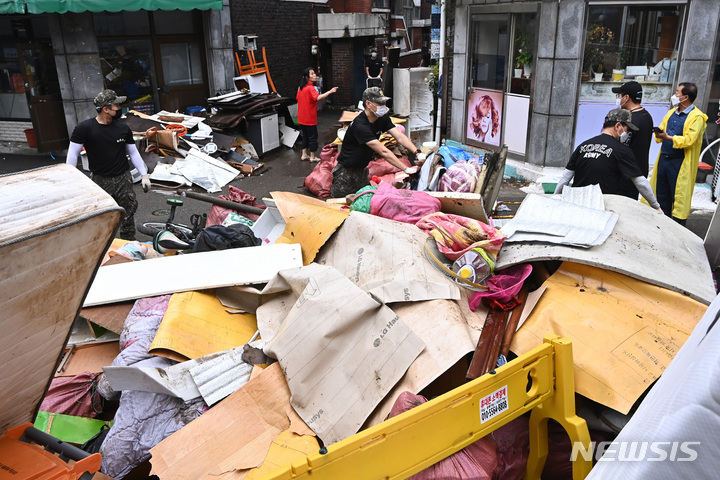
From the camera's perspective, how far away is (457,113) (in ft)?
35.7

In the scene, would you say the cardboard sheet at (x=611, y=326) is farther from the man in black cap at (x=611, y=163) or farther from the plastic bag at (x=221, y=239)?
the plastic bag at (x=221, y=239)

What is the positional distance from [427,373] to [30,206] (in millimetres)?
2056

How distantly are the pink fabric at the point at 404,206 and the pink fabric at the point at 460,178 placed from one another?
2.31 feet

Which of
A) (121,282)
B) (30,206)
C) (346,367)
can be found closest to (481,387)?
(346,367)

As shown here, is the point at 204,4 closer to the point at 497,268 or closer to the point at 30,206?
the point at 497,268

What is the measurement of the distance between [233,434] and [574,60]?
300 inches

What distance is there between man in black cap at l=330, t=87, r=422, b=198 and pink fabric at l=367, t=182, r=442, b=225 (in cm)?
145

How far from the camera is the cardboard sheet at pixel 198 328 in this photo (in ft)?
12.0

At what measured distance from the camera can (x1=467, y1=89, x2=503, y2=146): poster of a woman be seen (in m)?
10.1

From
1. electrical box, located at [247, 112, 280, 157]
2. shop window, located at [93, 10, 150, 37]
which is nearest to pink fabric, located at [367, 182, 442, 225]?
electrical box, located at [247, 112, 280, 157]

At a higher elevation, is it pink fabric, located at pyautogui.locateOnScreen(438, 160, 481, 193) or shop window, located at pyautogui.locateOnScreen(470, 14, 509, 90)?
shop window, located at pyautogui.locateOnScreen(470, 14, 509, 90)

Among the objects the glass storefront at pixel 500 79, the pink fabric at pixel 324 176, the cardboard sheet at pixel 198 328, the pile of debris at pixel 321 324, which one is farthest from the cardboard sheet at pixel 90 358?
the glass storefront at pixel 500 79

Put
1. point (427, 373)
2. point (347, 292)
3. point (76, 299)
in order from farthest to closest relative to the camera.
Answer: point (347, 292) → point (427, 373) → point (76, 299)

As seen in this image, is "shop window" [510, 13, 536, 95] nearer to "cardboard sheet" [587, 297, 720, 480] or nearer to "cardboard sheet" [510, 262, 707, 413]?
"cardboard sheet" [510, 262, 707, 413]
